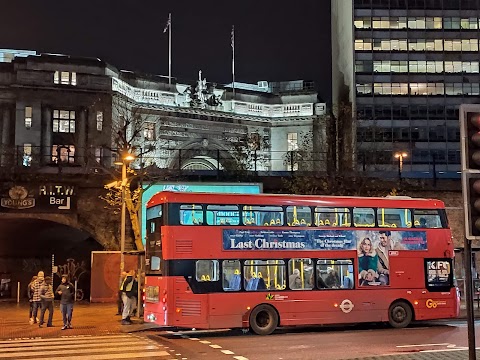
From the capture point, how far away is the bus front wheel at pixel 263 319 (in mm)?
A: 18875

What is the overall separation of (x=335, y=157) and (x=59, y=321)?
26835 millimetres

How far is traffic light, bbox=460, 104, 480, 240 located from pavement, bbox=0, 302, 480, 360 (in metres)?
6.21

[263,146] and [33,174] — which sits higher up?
[263,146]

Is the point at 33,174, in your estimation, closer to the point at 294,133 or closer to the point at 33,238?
the point at 33,238

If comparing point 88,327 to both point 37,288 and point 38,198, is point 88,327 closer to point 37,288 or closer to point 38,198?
point 37,288

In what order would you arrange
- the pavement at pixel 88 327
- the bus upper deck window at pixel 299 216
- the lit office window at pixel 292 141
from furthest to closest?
the lit office window at pixel 292 141
the bus upper deck window at pixel 299 216
the pavement at pixel 88 327

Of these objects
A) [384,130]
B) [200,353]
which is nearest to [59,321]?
[200,353]

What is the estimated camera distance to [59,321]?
A: 22.5m

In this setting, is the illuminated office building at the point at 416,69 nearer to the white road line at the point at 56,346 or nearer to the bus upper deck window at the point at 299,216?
the bus upper deck window at the point at 299,216

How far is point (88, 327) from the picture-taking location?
68.1 ft

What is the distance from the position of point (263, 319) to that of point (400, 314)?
482 cm

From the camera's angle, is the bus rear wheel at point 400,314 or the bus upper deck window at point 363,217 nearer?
the bus upper deck window at point 363,217

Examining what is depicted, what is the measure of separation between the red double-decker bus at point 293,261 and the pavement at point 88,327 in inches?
89.0

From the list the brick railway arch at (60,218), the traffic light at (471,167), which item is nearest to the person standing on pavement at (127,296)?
the brick railway arch at (60,218)
